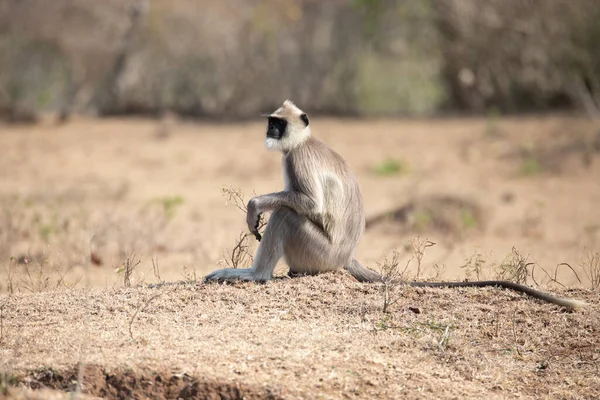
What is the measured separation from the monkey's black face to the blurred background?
22.2 feet

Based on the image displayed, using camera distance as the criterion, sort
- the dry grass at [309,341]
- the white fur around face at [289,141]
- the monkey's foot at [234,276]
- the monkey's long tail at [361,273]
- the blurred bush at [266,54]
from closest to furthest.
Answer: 1. the dry grass at [309,341]
2. the monkey's foot at [234,276]
3. the white fur around face at [289,141]
4. the monkey's long tail at [361,273]
5. the blurred bush at [266,54]

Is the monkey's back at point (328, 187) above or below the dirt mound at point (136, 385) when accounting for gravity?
above

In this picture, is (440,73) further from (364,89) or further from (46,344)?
(46,344)

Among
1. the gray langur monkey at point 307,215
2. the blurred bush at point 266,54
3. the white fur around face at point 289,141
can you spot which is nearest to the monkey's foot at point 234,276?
the gray langur monkey at point 307,215

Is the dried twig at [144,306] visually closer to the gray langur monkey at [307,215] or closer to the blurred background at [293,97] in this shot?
the gray langur monkey at [307,215]

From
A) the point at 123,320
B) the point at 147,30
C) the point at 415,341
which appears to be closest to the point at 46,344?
the point at 123,320

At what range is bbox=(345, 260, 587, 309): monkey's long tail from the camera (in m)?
6.33

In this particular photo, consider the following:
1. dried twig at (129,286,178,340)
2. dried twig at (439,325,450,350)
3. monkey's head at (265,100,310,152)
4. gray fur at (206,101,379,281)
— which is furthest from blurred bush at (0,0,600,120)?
dried twig at (439,325,450,350)

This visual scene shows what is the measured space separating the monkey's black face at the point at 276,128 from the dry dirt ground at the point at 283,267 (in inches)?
45.0

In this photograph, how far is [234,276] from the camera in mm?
6699

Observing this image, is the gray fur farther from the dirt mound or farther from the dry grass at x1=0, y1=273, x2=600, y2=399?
the dirt mound

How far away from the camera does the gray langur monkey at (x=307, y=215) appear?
6.57 m

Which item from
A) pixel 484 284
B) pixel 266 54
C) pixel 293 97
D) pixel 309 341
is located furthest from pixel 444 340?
pixel 266 54

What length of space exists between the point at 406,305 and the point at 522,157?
10944mm
